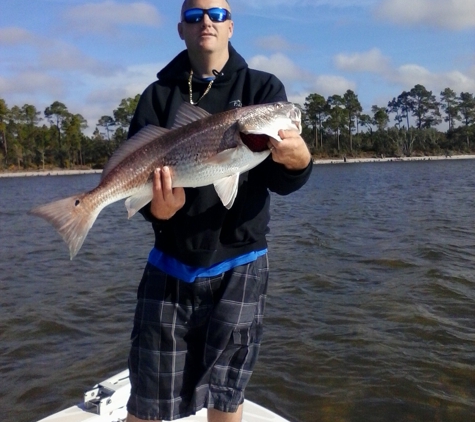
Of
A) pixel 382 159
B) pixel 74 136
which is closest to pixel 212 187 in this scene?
pixel 74 136

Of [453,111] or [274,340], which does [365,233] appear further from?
[453,111]

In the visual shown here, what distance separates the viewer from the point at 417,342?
277 inches

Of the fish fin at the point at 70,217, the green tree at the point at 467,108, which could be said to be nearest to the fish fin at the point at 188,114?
the fish fin at the point at 70,217

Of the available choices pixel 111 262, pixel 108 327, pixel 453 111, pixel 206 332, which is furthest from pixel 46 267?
pixel 453 111

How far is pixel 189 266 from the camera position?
9.93ft

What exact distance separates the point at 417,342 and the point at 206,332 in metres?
4.88

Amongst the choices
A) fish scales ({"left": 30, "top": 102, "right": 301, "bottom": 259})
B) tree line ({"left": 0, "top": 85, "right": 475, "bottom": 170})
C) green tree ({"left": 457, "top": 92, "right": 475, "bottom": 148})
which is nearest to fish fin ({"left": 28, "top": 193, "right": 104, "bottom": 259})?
fish scales ({"left": 30, "top": 102, "right": 301, "bottom": 259})

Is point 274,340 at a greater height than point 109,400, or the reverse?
point 109,400

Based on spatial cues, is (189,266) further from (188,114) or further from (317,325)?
(317,325)

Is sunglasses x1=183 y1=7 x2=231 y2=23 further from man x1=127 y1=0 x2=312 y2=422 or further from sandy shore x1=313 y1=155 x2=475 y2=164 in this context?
sandy shore x1=313 y1=155 x2=475 y2=164

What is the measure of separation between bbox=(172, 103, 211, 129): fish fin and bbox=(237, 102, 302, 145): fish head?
0.26 metres

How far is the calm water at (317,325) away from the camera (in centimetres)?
577

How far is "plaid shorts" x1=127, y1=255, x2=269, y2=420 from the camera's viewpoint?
304 centimetres

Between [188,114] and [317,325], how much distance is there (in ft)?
18.3
